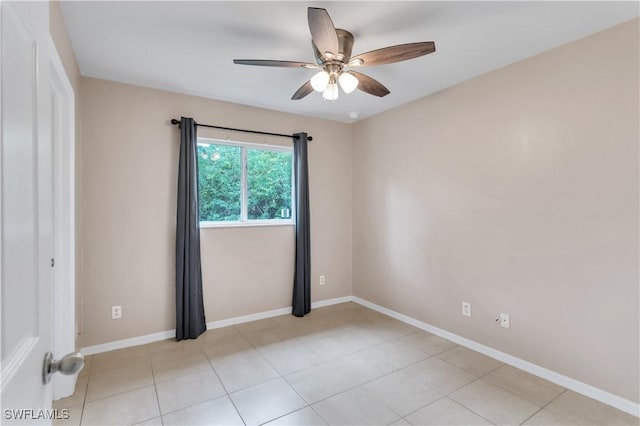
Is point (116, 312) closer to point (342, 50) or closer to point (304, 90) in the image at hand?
point (304, 90)

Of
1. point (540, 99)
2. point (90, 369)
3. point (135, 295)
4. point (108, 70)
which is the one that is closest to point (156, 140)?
point (108, 70)

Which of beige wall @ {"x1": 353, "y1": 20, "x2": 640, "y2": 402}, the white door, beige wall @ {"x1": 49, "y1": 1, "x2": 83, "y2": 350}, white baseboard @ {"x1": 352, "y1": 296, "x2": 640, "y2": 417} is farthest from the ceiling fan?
white baseboard @ {"x1": 352, "y1": 296, "x2": 640, "y2": 417}

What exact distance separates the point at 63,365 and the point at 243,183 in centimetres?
296

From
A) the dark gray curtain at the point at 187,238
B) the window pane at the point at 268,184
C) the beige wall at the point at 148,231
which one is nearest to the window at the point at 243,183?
the window pane at the point at 268,184

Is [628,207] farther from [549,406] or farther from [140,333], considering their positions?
[140,333]

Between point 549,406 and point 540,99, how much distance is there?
213 centimetres

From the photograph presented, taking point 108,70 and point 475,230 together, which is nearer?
point 108,70

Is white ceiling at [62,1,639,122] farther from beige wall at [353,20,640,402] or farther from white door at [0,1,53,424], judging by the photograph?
white door at [0,1,53,424]

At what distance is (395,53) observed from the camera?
1904mm

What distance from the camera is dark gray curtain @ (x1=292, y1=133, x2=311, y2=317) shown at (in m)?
3.79

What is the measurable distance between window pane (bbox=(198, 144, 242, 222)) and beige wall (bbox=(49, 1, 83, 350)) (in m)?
1.04

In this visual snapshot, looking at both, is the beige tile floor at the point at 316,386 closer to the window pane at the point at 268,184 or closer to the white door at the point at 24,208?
the window pane at the point at 268,184

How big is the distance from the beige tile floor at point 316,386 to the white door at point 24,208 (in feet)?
4.99

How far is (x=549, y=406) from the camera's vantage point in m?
2.07
